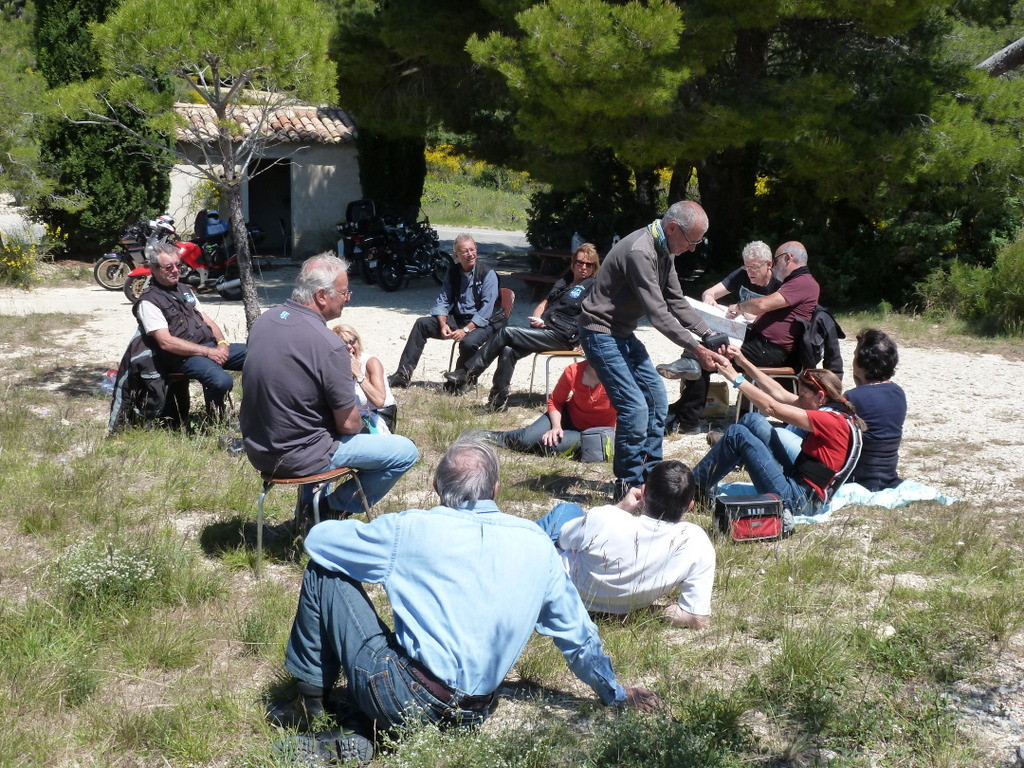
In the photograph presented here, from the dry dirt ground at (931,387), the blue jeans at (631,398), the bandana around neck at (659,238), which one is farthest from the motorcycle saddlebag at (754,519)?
the bandana around neck at (659,238)

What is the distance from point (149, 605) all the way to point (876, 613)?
298cm

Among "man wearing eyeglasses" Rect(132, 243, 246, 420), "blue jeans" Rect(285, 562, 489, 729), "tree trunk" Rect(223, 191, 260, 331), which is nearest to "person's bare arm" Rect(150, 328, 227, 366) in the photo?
"man wearing eyeglasses" Rect(132, 243, 246, 420)

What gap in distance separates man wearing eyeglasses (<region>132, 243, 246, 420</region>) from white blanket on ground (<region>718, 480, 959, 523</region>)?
3.23m

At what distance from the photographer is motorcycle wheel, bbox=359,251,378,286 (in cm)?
1542

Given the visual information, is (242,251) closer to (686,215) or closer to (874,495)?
(686,215)

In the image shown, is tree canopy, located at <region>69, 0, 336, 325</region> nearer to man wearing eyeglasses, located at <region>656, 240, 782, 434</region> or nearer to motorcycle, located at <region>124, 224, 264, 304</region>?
man wearing eyeglasses, located at <region>656, 240, 782, 434</region>

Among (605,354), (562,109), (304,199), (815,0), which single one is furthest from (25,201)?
(605,354)

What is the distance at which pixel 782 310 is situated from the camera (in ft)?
23.7

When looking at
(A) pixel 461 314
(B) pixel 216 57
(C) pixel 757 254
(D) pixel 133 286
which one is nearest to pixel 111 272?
(D) pixel 133 286

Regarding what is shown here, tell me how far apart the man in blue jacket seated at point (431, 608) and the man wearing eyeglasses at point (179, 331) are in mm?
3607

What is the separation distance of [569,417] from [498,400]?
145 centimetres

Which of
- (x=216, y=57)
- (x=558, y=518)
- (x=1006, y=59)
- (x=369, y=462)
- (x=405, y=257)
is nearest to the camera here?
(x=558, y=518)

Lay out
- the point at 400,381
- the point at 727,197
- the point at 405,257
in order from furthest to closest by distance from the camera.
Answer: the point at 405,257, the point at 727,197, the point at 400,381

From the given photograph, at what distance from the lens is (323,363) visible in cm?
434
